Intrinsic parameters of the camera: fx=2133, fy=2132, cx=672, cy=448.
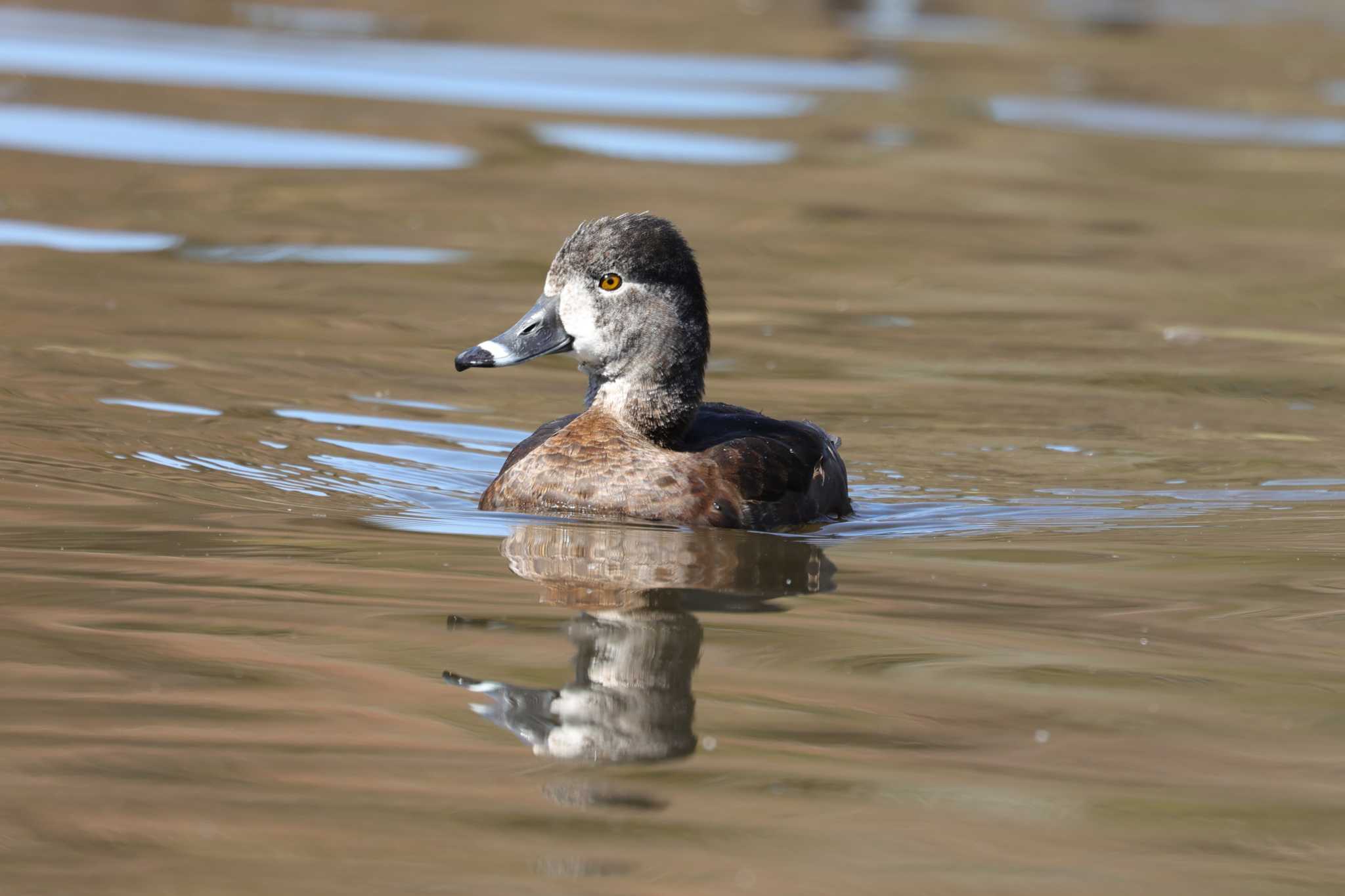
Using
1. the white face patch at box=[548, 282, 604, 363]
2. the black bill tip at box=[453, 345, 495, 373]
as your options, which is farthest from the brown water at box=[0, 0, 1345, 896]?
the white face patch at box=[548, 282, 604, 363]

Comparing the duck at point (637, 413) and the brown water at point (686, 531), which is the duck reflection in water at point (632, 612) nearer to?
the brown water at point (686, 531)

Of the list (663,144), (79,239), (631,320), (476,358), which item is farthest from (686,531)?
(663,144)

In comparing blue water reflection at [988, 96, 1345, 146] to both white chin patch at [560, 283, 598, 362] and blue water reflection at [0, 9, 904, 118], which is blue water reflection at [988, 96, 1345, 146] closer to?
blue water reflection at [0, 9, 904, 118]

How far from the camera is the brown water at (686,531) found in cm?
404

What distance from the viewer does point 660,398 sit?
7.05 m

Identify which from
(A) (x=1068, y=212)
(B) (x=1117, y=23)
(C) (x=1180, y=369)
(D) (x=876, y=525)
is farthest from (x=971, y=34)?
(D) (x=876, y=525)

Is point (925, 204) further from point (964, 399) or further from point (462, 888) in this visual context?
point (462, 888)

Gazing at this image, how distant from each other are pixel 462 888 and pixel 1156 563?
3313mm

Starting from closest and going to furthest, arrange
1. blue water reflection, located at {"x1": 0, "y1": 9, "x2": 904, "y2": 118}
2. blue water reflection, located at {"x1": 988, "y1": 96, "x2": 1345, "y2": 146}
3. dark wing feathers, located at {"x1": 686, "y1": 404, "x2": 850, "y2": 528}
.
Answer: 1. dark wing feathers, located at {"x1": 686, "y1": 404, "x2": 850, "y2": 528}
2. blue water reflection, located at {"x1": 988, "y1": 96, "x2": 1345, "y2": 146}
3. blue water reflection, located at {"x1": 0, "y1": 9, "x2": 904, "y2": 118}

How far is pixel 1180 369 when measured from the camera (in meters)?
10.1

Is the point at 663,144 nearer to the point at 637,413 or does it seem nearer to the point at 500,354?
the point at 637,413

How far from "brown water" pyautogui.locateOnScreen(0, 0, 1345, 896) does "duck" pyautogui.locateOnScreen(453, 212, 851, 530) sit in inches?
6.8

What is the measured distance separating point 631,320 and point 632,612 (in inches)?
67.7

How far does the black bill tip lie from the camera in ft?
22.4
